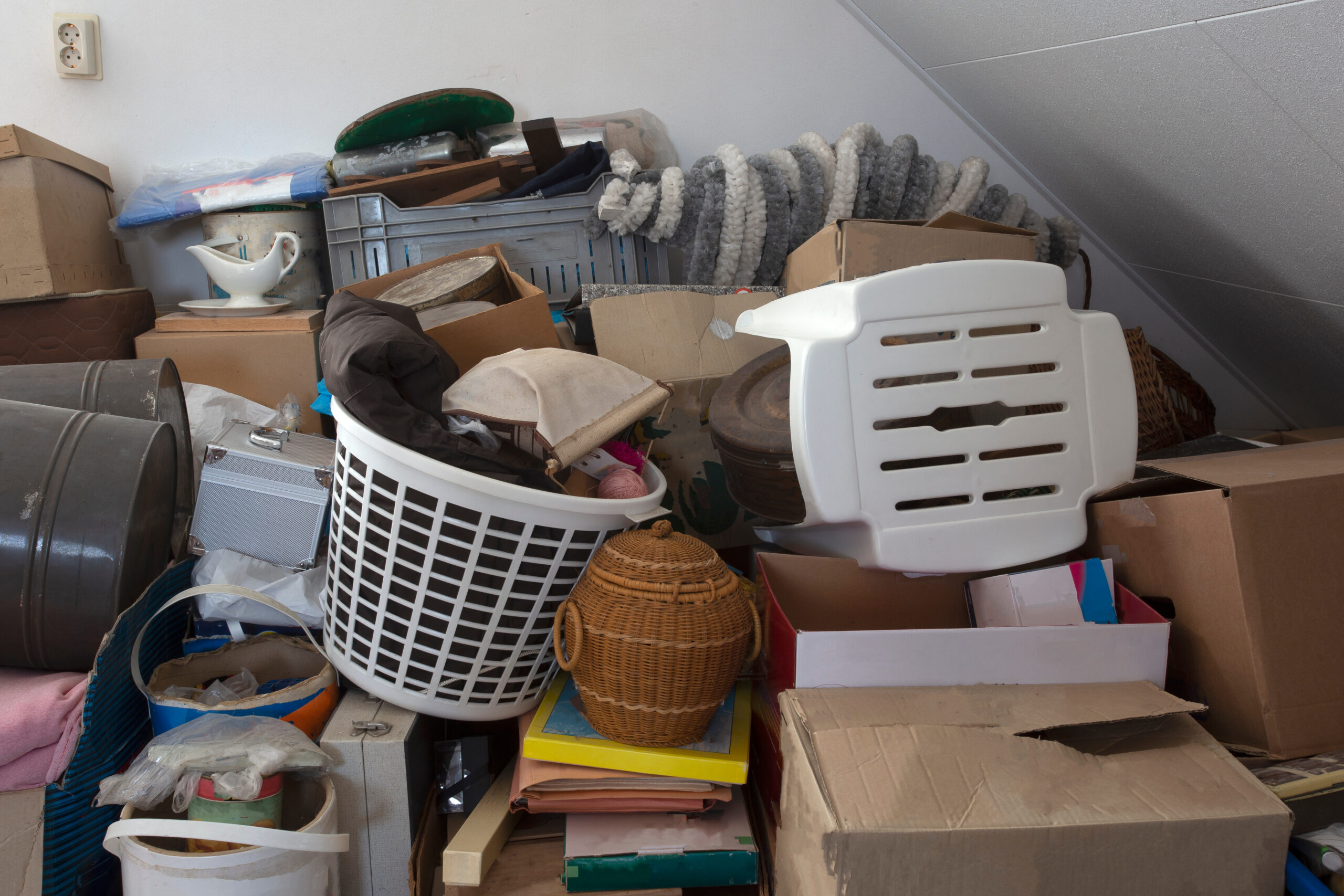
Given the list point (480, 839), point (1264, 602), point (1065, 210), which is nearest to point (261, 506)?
point (480, 839)

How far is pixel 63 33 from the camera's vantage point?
1.88 m

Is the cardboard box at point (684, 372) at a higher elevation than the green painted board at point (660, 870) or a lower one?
higher

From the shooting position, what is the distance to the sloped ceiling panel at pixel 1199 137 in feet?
3.14

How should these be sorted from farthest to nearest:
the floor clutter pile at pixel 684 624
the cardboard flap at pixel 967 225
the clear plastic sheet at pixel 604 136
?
the clear plastic sheet at pixel 604 136, the cardboard flap at pixel 967 225, the floor clutter pile at pixel 684 624

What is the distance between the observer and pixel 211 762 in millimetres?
949

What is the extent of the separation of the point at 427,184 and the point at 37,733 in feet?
3.90

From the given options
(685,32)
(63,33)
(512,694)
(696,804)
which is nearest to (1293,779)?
(696,804)

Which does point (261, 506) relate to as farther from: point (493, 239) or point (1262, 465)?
point (1262, 465)

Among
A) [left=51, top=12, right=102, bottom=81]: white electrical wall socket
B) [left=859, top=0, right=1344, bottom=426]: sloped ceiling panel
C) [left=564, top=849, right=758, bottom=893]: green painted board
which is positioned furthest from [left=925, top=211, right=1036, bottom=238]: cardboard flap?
[left=51, top=12, right=102, bottom=81]: white electrical wall socket

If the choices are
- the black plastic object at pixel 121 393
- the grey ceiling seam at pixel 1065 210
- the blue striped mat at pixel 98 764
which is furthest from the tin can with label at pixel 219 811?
the grey ceiling seam at pixel 1065 210

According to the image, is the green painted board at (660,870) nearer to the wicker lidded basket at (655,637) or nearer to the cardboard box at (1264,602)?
the wicker lidded basket at (655,637)

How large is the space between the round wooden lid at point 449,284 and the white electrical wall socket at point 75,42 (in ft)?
3.48

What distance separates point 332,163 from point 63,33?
72 cm

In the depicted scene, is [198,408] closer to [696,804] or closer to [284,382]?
[284,382]
